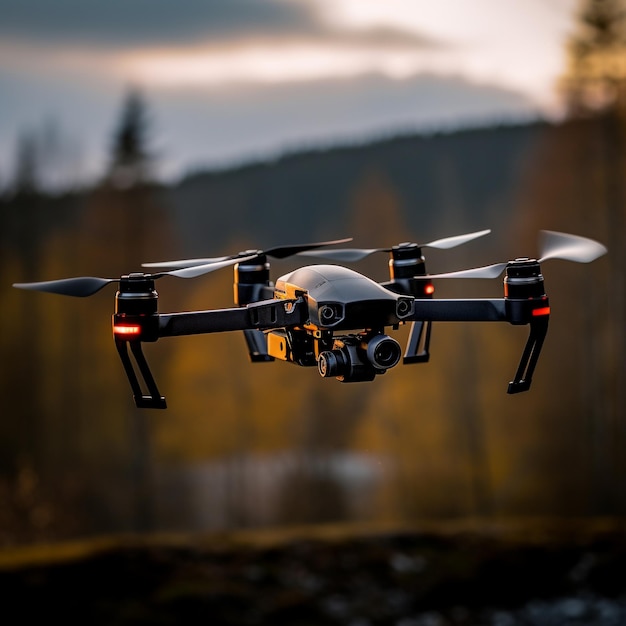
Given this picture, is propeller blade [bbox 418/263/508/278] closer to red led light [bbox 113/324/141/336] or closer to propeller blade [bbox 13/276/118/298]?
red led light [bbox 113/324/141/336]

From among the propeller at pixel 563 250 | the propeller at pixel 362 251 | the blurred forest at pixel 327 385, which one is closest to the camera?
the propeller at pixel 563 250

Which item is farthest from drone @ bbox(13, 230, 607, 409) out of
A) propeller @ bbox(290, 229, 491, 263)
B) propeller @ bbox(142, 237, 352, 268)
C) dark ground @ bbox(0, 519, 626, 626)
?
dark ground @ bbox(0, 519, 626, 626)

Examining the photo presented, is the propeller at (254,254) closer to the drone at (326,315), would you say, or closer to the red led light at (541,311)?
the drone at (326,315)

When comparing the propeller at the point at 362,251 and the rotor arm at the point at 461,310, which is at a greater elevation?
the propeller at the point at 362,251

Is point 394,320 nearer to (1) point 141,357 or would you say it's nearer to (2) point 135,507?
(1) point 141,357

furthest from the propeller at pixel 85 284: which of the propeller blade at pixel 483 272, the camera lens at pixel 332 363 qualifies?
the propeller blade at pixel 483 272

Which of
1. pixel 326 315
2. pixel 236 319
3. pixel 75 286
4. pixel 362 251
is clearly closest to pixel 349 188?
pixel 362 251
